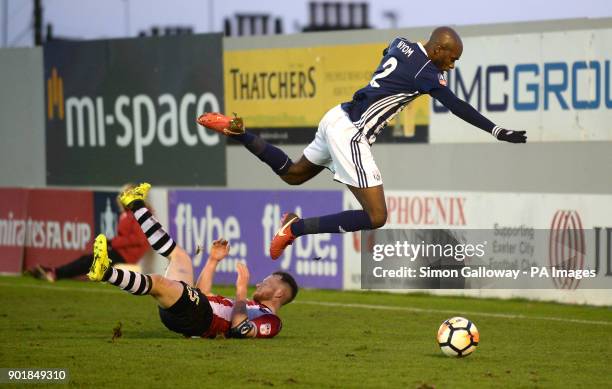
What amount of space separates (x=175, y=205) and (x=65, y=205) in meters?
2.58

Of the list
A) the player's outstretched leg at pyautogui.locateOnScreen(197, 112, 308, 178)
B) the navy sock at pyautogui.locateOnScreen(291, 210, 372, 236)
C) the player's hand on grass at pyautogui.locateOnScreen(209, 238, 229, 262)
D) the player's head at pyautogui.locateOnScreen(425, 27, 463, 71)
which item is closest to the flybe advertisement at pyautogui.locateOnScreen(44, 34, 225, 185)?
the player's outstretched leg at pyautogui.locateOnScreen(197, 112, 308, 178)

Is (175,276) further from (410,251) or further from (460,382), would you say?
(410,251)

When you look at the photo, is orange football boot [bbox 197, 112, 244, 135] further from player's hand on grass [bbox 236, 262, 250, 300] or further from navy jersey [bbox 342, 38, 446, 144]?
player's hand on grass [bbox 236, 262, 250, 300]

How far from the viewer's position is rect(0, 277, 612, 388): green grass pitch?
9953mm

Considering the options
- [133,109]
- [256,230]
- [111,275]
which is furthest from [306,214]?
[111,275]

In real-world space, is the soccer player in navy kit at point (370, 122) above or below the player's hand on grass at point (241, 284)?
above

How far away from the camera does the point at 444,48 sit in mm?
11539

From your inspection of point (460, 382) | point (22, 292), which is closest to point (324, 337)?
point (460, 382)

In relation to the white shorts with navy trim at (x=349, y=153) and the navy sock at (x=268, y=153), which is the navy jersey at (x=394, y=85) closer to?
the white shorts with navy trim at (x=349, y=153)

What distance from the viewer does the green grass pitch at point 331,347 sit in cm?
995

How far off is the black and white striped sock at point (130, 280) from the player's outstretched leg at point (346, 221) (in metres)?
1.54

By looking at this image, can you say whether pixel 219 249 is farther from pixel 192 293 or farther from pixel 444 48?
pixel 444 48

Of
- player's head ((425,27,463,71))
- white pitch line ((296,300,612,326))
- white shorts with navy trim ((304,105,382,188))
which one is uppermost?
player's head ((425,27,463,71))

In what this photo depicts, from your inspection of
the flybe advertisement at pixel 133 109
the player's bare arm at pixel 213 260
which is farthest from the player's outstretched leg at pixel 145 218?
the flybe advertisement at pixel 133 109
